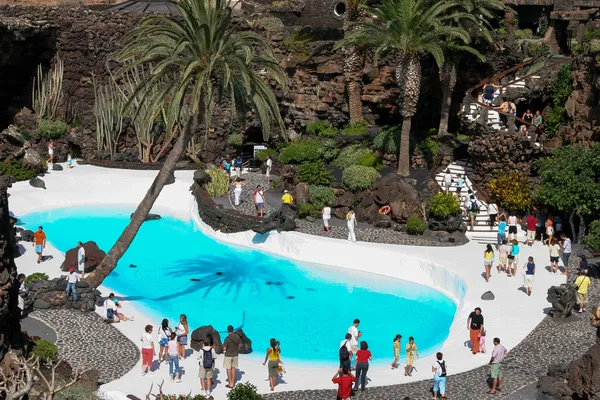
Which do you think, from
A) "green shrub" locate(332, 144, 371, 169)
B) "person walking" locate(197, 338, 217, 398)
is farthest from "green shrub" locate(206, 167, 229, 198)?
"person walking" locate(197, 338, 217, 398)

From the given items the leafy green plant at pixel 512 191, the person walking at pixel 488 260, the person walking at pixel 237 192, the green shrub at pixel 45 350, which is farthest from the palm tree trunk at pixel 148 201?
the leafy green plant at pixel 512 191

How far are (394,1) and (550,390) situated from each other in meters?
21.1

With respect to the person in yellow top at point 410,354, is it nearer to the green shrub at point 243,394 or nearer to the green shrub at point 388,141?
the green shrub at point 243,394

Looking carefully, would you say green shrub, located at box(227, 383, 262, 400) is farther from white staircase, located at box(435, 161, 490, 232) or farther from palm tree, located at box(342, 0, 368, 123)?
palm tree, located at box(342, 0, 368, 123)

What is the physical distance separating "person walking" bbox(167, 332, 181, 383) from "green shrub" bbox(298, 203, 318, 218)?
14493 mm

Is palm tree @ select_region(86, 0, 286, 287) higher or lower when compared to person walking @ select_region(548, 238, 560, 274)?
higher

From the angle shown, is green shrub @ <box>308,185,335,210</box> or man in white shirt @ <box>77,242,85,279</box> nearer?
man in white shirt @ <box>77,242,85,279</box>

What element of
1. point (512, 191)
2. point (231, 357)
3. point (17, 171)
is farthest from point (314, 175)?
point (231, 357)

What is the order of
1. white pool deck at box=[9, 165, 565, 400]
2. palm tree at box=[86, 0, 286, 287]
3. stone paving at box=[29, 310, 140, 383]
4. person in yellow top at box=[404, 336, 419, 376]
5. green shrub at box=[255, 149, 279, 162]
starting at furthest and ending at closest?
green shrub at box=[255, 149, 279, 162], palm tree at box=[86, 0, 286, 287], stone paving at box=[29, 310, 140, 383], white pool deck at box=[9, 165, 565, 400], person in yellow top at box=[404, 336, 419, 376]

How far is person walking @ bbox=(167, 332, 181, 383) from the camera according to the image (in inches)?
976

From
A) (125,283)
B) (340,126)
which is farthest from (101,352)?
(340,126)

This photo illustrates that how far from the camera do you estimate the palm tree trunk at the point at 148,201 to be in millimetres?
30203

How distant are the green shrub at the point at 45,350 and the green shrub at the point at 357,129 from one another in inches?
896

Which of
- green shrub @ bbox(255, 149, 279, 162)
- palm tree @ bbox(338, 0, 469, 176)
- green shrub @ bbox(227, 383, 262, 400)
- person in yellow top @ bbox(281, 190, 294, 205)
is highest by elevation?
palm tree @ bbox(338, 0, 469, 176)
